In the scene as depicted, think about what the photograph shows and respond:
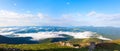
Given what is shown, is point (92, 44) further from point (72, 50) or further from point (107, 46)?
point (107, 46)

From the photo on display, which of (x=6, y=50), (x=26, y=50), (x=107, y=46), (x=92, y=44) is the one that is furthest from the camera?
(x=107, y=46)

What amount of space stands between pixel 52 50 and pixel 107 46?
2628 cm

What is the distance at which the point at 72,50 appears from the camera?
61969 millimetres

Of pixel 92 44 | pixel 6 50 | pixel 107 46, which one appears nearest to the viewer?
pixel 92 44

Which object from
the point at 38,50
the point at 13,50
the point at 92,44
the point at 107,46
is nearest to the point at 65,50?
the point at 38,50

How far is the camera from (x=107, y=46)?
264 feet

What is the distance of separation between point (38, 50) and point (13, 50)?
30.5ft

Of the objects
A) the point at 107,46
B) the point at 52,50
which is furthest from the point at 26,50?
the point at 107,46

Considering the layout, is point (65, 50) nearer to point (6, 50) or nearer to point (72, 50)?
point (72, 50)

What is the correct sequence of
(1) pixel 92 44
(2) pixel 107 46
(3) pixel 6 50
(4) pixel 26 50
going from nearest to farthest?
(1) pixel 92 44 → (3) pixel 6 50 → (4) pixel 26 50 → (2) pixel 107 46

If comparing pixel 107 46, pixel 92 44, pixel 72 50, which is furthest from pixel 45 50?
pixel 92 44

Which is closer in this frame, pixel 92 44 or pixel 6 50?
pixel 92 44

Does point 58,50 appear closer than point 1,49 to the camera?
No

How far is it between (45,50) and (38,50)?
2488mm
